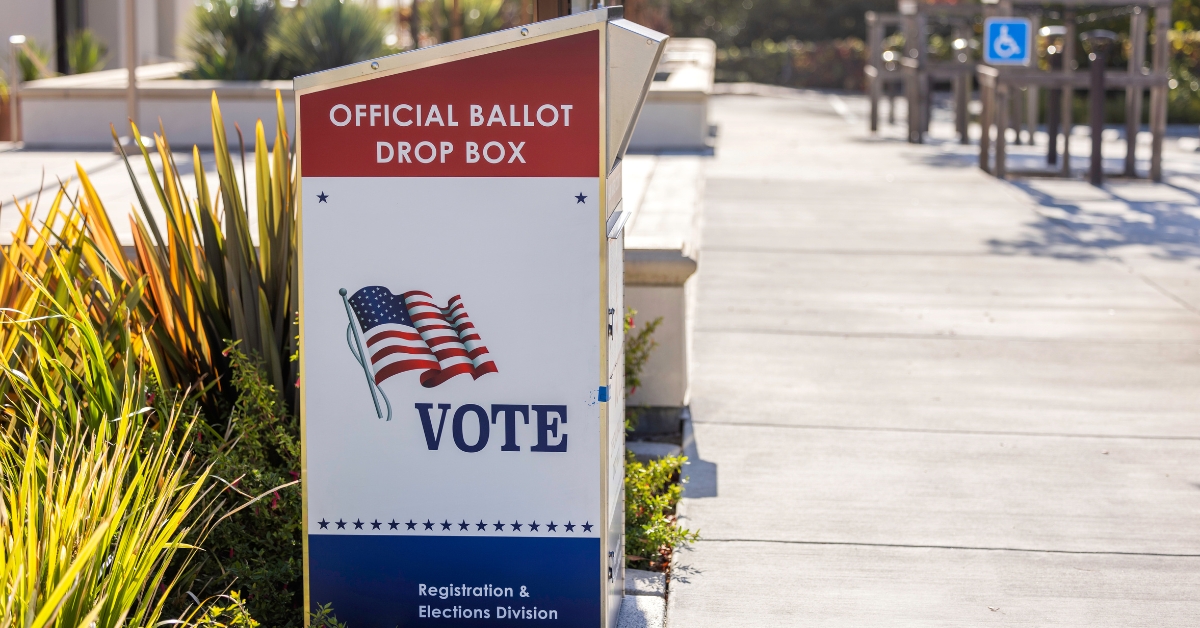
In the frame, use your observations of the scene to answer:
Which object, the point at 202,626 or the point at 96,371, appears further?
the point at 96,371

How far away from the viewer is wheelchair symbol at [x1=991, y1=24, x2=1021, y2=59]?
45.2ft

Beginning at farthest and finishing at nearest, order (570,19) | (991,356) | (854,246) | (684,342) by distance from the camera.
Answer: (854,246) → (991,356) → (684,342) → (570,19)

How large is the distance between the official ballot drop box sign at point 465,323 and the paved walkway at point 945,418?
810 millimetres

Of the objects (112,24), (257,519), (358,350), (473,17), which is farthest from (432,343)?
(112,24)

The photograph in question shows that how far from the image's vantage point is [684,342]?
5.50 metres

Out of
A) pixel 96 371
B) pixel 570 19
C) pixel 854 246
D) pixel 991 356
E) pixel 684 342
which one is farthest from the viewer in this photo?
pixel 854 246

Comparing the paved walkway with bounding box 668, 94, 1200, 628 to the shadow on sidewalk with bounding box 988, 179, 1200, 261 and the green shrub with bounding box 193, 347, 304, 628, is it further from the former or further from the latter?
the green shrub with bounding box 193, 347, 304, 628

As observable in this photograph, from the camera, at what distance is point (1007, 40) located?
45.2 feet

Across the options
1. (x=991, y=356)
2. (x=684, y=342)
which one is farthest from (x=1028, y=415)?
(x=684, y=342)

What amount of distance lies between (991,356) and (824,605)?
321 cm

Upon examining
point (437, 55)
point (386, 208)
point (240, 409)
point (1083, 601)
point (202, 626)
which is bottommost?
point (1083, 601)

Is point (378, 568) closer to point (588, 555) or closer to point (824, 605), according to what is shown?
point (588, 555)

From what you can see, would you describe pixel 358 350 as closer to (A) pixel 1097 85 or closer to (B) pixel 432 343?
(B) pixel 432 343

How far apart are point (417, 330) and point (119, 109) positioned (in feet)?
38.3
